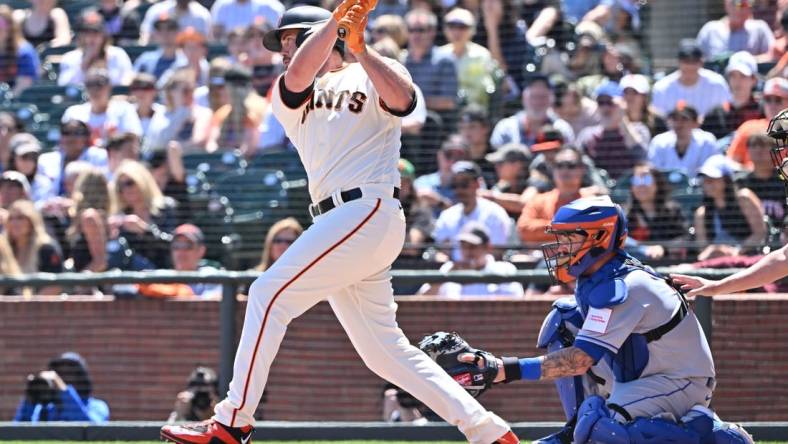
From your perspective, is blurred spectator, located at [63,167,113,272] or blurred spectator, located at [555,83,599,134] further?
blurred spectator, located at [555,83,599,134]

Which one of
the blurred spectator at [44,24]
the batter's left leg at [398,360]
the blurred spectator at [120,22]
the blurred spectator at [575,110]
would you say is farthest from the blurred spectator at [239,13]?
the batter's left leg at [398,360]

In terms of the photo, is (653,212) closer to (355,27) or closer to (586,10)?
(586,10)

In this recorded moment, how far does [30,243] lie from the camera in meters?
9.02

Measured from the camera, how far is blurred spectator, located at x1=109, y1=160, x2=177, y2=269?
900 cm

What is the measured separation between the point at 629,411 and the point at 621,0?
7502 mm

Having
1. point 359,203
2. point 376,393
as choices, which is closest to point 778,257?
→ point 359,203

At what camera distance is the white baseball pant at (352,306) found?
15.4 feet

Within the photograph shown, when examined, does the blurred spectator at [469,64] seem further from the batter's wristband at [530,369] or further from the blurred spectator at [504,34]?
the batter's wristband at [530,369]

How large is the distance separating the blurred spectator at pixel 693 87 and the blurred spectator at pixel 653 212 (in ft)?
3.72

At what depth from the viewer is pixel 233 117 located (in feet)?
35.2

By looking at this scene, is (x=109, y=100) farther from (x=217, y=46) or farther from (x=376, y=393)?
(x=376, y=393)

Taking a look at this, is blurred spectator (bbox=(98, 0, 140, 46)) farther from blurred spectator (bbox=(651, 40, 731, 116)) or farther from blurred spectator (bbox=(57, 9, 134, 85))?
blurred spectator (bbox=(651, 40, 731, 116))

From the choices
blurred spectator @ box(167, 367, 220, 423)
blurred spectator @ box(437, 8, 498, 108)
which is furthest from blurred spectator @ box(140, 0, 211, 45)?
blurred spectator @ box(167, 367, 220, 423)

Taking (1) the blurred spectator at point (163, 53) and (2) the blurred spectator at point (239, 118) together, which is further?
(1) the blurred spectator at point (163, 53)
